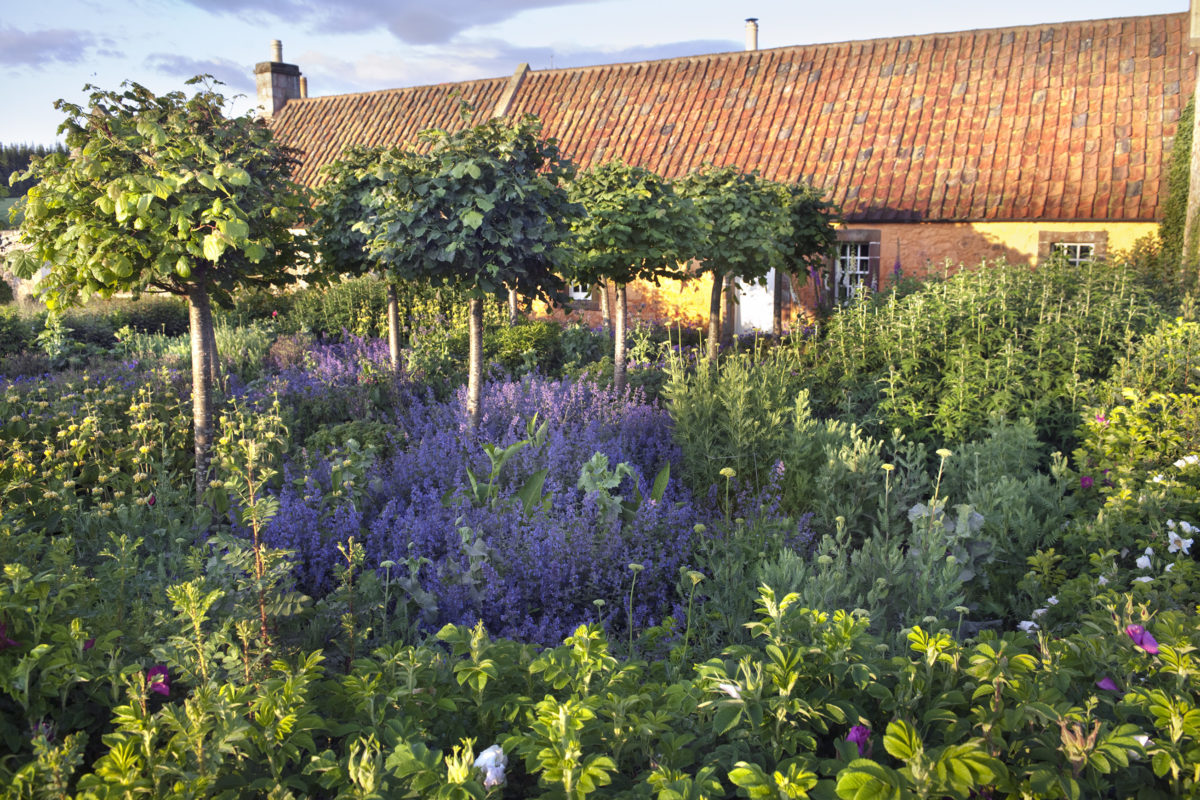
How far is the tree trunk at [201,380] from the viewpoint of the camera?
17.9 ft

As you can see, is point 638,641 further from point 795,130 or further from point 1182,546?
point 795,130

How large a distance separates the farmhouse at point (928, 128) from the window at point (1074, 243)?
0.03 metres

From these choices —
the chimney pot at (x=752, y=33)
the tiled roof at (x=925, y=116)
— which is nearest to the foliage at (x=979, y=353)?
the tiled roof at (x=925, y=116)

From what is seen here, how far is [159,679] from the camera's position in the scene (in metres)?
2.03

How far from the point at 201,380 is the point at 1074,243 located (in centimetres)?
1186

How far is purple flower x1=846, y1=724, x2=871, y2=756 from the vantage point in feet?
6.45

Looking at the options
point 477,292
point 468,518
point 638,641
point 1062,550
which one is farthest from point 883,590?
point 477,292

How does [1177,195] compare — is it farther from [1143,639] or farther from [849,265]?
[1143,639]

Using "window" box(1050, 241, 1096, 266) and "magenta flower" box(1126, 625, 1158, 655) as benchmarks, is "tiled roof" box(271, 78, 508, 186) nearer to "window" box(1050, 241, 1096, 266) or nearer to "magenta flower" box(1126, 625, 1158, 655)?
"window" box(1050, 241, 1096, 266)

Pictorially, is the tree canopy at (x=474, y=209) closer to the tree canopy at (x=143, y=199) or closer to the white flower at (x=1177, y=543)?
the tree canopy at (x=143, y=199)

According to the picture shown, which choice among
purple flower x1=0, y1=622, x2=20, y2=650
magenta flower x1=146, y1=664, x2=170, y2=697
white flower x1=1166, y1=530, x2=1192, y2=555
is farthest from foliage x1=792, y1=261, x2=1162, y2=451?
purple flower x1=0, y1=622, x2=20, y2=650

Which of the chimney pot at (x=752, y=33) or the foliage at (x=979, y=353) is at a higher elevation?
the chimney pot at (x=752, y=33)

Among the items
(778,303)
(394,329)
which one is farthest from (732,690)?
(778,303)

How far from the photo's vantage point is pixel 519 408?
23.3ft
